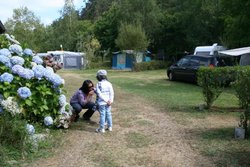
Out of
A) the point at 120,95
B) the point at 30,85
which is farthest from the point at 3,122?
the point at 120,95

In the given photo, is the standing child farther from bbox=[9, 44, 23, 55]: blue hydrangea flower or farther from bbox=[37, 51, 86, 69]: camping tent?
bbox=[37, 51, 86, 69]: camping tent

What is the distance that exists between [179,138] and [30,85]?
3.06 meters

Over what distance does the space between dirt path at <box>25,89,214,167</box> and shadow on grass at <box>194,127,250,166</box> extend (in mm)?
253

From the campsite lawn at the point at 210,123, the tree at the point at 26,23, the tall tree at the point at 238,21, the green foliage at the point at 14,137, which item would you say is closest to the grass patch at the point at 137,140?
the campsite lawn at the point at 210,123

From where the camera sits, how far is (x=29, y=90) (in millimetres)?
7086

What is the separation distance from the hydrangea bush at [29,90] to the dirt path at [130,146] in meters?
0.57

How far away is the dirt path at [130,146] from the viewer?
591cm

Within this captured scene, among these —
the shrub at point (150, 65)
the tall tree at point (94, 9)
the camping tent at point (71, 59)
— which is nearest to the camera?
the shrub at point (150, 65)

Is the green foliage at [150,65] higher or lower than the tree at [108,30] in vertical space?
lower

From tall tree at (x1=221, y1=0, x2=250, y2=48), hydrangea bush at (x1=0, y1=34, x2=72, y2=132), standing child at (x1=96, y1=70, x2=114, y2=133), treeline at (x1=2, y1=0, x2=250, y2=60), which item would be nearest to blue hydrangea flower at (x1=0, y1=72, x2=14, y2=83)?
hydrangea bush at (x1=0, y1=34, x2=72, y2=132)

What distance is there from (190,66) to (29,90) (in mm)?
13823

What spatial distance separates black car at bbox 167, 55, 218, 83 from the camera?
62.0ft

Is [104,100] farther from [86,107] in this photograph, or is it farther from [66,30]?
[66,30]

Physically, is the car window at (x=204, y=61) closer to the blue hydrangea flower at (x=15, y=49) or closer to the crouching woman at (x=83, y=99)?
the crouching woman at (x=83, y=99)
